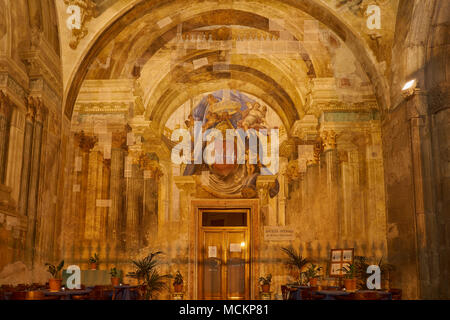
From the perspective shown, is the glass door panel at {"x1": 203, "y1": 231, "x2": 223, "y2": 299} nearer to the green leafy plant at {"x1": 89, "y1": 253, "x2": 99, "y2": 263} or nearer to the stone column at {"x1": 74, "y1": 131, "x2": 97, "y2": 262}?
the green leafy plant at {"x1": 89, "y1": 253, "x2": 99, "y2": 263}

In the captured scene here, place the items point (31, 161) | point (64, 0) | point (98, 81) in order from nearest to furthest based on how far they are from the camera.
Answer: point (31, 161) < point (64, 0) < point (98, 81)

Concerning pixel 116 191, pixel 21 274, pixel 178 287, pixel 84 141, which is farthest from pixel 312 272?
pixel 84 141

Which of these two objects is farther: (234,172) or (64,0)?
(234,172)

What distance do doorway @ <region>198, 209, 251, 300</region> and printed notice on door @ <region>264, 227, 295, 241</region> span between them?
2.54ft

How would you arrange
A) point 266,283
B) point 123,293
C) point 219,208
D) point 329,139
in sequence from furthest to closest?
point 219,208 → point 266,283 → point 329,139 → point 123,293

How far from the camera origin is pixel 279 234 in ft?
41.0

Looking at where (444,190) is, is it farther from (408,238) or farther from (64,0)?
(64,0)

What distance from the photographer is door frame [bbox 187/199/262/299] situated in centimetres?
1283

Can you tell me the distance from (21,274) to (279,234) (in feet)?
20.2

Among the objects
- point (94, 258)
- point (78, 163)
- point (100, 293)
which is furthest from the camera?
point (78, 163)

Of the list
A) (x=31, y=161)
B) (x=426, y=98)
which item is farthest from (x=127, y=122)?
(x=426, y=98)

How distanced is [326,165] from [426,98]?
3.32 metres

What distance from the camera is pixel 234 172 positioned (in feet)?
44.1

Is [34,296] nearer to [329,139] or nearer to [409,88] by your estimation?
[409,88]
